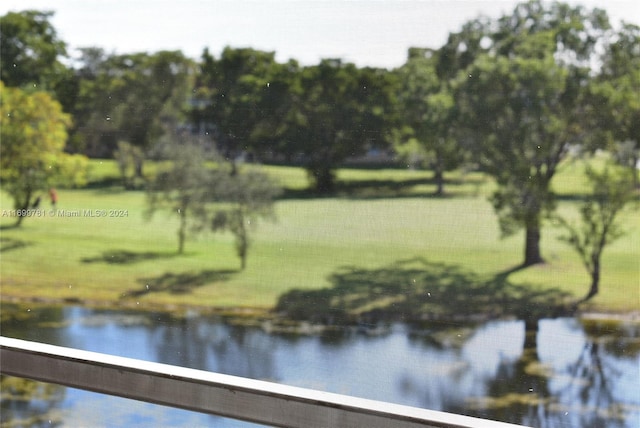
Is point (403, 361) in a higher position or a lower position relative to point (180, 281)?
lower

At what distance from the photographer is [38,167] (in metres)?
1.91

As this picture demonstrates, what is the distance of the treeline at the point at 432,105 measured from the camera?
1.28 metres

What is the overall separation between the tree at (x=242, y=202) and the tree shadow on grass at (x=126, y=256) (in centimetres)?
17

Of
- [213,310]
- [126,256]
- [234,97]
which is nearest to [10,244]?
[126,256]

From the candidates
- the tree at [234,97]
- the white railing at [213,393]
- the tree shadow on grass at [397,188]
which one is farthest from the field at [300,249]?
the white railing at [213,393]

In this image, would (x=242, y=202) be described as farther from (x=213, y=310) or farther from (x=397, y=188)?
(x=397, y=188)

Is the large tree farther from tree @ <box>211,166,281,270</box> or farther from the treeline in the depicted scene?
tree @ <box>211,166,281,270</box>

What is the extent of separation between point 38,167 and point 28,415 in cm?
68

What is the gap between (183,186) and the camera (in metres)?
1.67

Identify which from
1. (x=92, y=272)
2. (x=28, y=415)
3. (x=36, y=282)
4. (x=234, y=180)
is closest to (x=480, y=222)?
(x=234, y=180)

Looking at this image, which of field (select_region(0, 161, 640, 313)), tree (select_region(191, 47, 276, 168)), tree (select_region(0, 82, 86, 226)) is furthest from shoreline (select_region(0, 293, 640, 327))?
tree (select_region(191, 47, 276, 168))

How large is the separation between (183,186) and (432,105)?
63 cm

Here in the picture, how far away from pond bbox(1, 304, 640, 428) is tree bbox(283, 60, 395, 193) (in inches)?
14.5

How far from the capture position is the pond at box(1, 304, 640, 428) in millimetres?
1303
